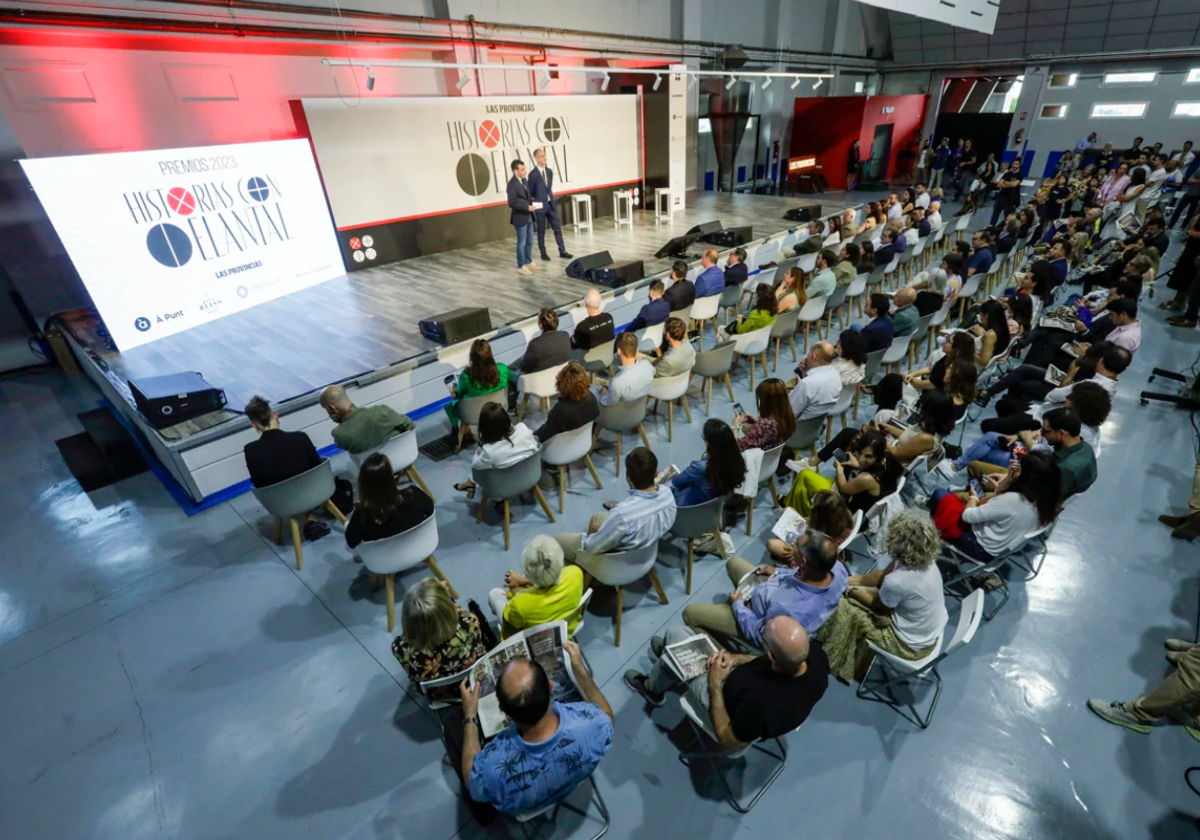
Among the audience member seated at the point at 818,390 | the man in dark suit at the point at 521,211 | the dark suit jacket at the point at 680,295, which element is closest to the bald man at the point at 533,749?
the audience member seated at the point at 818,390

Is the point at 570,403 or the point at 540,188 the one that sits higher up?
the point at 540,188

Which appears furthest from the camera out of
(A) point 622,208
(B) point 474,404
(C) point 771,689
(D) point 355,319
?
(A) point 622,208

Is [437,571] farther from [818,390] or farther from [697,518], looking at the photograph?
[818,390]

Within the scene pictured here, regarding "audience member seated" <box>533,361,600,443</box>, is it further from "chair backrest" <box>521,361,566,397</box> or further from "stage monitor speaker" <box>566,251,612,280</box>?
"stage monitor speaker" <box>566,251,612,280</box>

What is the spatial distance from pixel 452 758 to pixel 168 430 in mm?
3660

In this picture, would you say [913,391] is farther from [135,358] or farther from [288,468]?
[135,358]

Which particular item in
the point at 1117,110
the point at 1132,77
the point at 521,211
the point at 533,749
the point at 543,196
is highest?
the point at 1132,77

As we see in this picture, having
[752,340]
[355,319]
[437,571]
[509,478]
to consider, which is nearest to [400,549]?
[437,571]

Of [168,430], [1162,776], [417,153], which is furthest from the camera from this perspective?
[417,153]

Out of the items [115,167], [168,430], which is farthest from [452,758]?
[115,167]

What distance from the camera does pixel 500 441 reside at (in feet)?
11.0

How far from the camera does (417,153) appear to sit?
8750 millimetres

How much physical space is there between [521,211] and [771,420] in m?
5.95

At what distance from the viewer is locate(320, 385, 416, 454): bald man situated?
3568 mm
